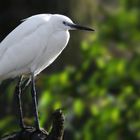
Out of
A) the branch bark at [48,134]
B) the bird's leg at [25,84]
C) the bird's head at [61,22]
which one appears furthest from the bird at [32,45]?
the branch bark at [48,134]

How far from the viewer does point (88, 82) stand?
25.6ft

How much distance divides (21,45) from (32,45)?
0.23 feet

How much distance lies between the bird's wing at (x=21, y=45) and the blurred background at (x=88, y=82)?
1.58 feet

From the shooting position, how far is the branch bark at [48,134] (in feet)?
15.0

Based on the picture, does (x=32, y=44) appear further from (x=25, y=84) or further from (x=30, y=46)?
(x=25, y=84)

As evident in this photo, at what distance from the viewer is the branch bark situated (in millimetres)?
4570

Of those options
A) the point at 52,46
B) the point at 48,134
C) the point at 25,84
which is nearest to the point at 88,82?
the point at 25,84

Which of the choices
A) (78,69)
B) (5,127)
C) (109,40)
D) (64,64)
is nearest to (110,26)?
(109,40)

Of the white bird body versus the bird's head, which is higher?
the bird's head

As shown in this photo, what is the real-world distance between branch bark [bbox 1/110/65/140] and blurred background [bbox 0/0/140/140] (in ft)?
2.63

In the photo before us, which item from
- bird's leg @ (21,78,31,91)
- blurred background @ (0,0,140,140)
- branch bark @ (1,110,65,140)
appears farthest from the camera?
blurred background @ (0,0,140,140)

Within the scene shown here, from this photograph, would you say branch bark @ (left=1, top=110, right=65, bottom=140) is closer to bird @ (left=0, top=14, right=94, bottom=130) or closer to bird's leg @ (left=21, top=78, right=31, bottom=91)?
bird @ (left=0, top=14, right=94, bottom=130)

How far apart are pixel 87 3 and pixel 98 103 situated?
142cm

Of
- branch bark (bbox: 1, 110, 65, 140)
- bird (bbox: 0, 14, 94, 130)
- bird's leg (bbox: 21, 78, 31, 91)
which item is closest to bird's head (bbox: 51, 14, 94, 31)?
bird (bbox: 0, 14, 94, 130)
